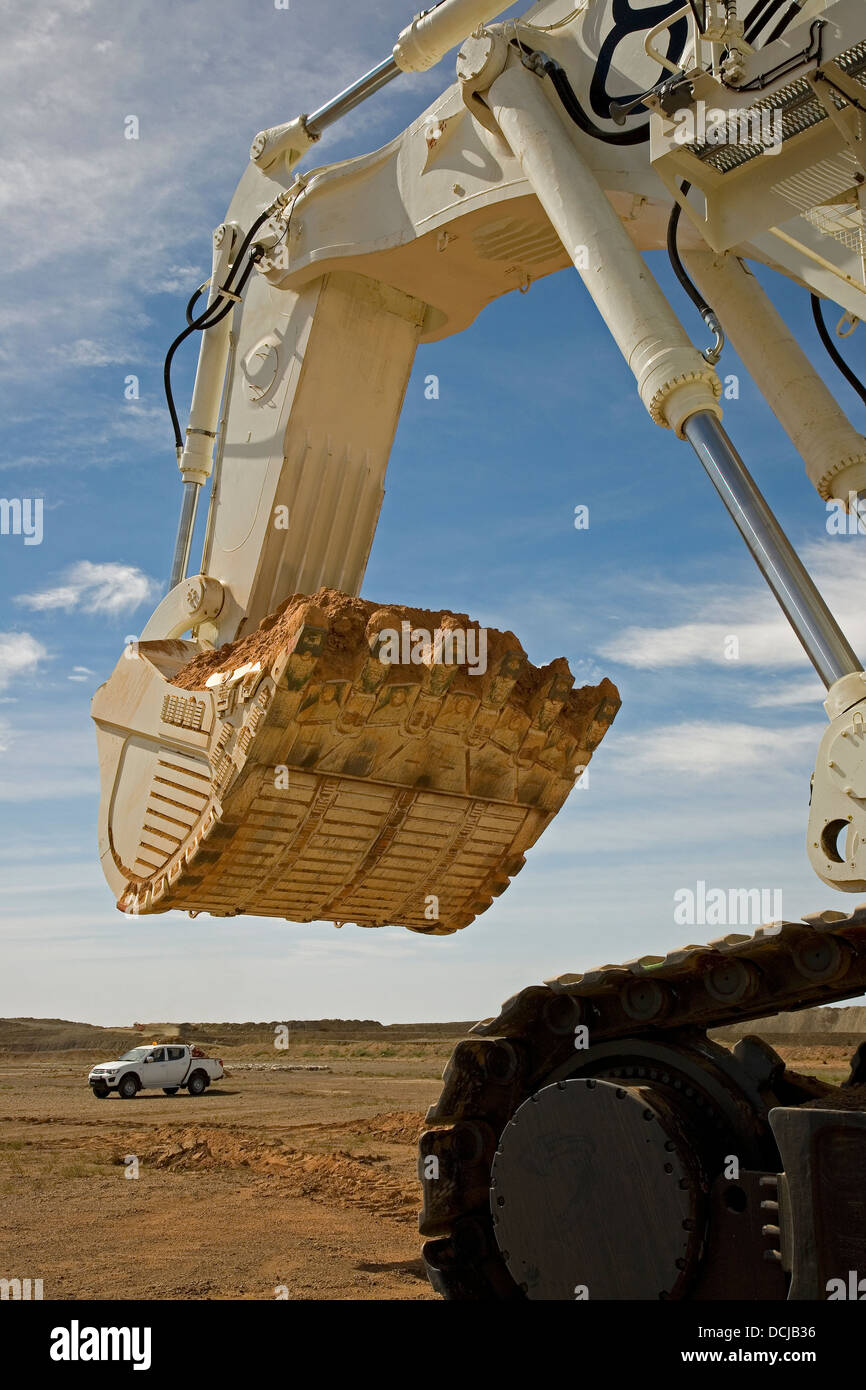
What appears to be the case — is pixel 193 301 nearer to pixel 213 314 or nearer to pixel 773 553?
pixel 213 314

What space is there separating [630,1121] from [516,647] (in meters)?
4.10

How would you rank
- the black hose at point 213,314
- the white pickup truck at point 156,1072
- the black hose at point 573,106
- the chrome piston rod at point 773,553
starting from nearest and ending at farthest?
the chrome piston rod at point 773,553, the black hose at point 573,106, the black hose at point 213,314, the white pickup truck at point 156,1072

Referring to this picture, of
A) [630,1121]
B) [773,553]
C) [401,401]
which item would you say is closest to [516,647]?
[401,401]

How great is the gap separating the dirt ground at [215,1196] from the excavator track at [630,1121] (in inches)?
114

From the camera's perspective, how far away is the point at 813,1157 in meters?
3.19

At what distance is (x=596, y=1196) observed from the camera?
3617 millimetres

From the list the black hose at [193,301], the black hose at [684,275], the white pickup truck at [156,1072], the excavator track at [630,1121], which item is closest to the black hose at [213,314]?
the black hose at [193,301]

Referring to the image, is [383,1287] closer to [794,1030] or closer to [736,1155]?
[736,1155]

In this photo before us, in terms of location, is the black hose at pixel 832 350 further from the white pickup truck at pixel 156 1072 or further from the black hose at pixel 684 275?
the white pickup truck at pixel 156 1072

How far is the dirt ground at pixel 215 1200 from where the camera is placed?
279 inches

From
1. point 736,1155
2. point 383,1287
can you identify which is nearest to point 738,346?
point 736,1155

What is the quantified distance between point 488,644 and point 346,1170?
600 centimetres

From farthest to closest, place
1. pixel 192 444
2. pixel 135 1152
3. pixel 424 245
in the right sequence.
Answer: pixel 135 1152, pixel 192 444, pixel 424 245

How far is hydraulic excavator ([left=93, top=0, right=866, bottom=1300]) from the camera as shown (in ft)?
12.0
